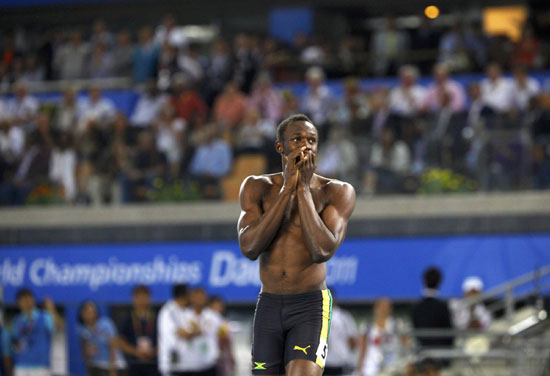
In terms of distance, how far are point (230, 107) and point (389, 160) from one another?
3706 mm

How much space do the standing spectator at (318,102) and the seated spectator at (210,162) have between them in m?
1.50

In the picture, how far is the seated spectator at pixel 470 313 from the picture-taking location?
1245 centimetres

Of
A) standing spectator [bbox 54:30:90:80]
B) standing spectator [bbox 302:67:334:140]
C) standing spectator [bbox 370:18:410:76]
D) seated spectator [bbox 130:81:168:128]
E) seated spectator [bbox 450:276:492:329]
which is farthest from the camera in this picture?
standing spectator [bbox 54:30:90:80]

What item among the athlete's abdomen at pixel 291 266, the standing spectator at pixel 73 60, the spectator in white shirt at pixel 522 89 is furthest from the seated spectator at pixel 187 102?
the athlete's abdomen at pixel 291 266

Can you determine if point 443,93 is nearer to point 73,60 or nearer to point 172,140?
point 172,140

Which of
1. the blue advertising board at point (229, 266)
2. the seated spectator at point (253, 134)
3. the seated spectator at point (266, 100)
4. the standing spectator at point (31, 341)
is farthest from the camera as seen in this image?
the seated spectator at point (266, 100)

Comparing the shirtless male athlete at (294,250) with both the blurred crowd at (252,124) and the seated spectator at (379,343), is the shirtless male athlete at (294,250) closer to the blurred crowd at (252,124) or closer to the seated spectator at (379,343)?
the seated spectator at (379,343)

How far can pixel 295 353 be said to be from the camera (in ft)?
18.4

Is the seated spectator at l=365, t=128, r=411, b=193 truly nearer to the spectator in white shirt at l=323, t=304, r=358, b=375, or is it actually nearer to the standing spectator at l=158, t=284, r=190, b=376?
the spectator in white shirt at l=323, t=304, r=358, b=375

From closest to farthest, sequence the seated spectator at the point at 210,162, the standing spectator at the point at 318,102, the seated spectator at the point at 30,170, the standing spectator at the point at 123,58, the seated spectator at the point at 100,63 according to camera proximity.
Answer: the standing spectator at the point at 318,102, the seated spectator at the point at 210,162, the seated spectator at the point at 30,170, the standing spectator at the point at 123,58, the seated spectator at the point at 100,63

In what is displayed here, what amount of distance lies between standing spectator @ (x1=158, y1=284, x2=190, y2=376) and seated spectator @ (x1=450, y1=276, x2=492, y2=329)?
3576 mm

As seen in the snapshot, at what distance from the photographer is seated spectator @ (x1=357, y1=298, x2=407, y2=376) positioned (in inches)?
443

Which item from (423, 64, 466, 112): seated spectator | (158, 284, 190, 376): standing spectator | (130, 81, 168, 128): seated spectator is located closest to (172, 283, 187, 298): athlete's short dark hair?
(158, 284, 190, 376): standing spectator

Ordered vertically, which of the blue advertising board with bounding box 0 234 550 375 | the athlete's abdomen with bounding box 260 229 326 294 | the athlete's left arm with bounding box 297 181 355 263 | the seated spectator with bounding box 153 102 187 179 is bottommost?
the athlete's abdomen with bounding box 260 229 326 294
